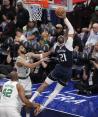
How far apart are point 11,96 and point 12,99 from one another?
7cm

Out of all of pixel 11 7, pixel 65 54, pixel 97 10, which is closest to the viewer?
pixel 65 54

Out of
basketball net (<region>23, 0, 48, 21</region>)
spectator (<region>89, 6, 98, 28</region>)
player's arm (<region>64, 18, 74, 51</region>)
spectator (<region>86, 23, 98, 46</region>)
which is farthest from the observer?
basketball net (<region>23, 0, 48, 21</region>)

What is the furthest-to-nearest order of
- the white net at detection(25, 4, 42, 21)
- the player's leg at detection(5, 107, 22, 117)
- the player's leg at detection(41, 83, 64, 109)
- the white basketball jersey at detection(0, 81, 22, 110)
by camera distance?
the white net at detection(25, 4, 42, 21), the player's leg at detection(41, 83, 64, 109), the white basketball jersey at detection(0, 81, 22, 110), the player's leg at detection(5, 107, 22, 117)

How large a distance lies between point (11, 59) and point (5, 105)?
22.3ft

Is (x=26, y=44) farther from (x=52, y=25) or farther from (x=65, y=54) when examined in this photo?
(x=65, y=54)

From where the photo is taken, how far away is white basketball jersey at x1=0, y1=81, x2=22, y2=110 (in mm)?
10234

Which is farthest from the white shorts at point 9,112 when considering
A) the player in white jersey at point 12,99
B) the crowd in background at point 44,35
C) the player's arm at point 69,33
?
the crowd in background at point 44,35

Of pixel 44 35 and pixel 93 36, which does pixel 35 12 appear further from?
pixel 93 36

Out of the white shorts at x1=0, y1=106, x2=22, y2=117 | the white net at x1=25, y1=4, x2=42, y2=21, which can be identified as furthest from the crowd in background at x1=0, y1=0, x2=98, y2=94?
the white shorts at x1=0, y1=106, x2=22, y2=117

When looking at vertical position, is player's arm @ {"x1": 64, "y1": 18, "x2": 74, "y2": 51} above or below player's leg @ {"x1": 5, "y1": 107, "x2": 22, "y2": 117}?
above

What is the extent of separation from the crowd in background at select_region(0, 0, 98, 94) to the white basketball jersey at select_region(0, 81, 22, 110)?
397cm

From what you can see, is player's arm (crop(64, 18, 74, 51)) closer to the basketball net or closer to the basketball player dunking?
the basketball player dunking

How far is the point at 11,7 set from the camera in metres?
19.3

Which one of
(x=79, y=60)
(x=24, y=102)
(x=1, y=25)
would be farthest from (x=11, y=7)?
(x=24, y=102)
